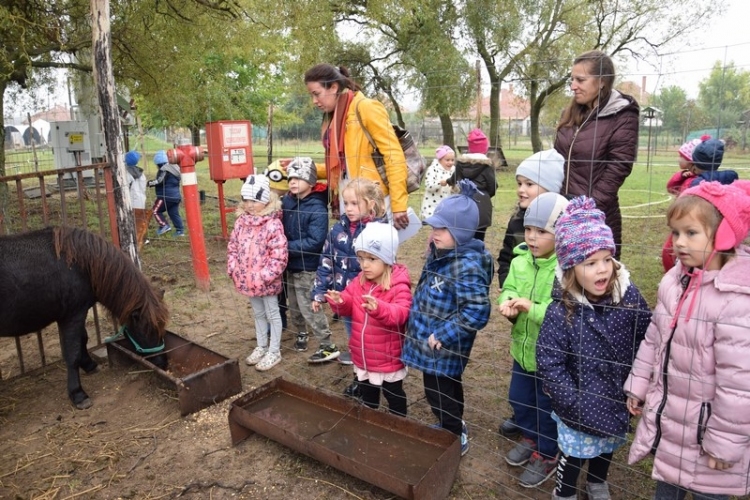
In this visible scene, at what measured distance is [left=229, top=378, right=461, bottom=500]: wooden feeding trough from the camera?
2.25 metres

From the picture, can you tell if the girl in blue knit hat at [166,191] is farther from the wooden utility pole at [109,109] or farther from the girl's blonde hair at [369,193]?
the girl's blonde hair at [369,193]

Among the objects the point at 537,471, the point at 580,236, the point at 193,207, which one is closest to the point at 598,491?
the point at 537,471

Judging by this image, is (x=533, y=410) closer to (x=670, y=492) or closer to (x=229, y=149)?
(x=670, y=492)

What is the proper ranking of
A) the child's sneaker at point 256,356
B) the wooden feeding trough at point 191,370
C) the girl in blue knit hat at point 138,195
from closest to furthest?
the wooden feeding trough at point 191,370
the child's sneaker at point 256,356
the girl in blue knit hat at point 138,195

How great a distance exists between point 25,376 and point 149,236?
504cm

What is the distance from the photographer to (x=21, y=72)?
24.1ft

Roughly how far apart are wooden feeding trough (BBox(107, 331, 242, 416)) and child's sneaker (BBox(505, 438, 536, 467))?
1789mm

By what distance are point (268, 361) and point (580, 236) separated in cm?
255

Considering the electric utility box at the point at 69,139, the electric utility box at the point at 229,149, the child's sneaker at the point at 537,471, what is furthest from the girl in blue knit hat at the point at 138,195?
the child's sneaker at the point at 537,471

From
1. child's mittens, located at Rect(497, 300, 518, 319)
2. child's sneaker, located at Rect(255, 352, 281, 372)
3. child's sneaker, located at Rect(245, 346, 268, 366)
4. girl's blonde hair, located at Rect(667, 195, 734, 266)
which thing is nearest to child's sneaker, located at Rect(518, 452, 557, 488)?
child's mittens, located at Rect(497, 300, 518, 319)

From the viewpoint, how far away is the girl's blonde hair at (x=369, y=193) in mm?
3055

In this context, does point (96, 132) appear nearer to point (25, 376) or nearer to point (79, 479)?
point (25, 376)

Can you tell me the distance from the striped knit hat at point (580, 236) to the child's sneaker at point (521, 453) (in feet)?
3.44

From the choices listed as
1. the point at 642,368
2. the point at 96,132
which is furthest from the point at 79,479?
the point at 96,132
